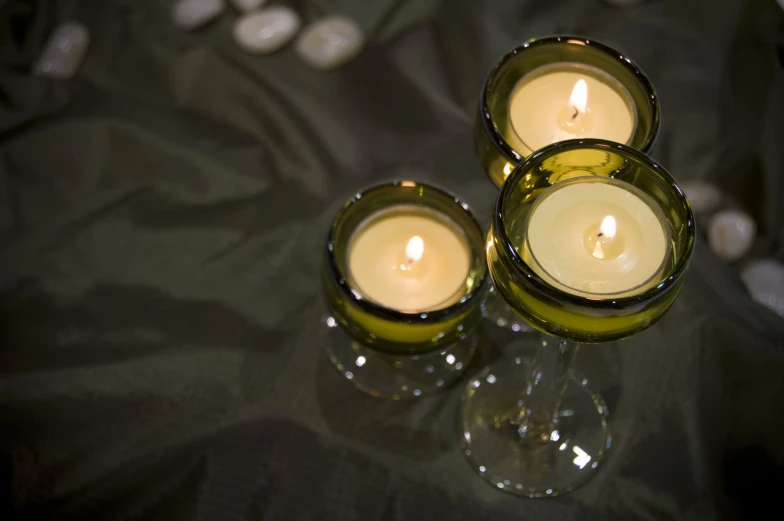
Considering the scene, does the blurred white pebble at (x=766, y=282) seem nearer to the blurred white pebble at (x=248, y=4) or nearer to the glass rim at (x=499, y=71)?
the glass rim at (x=499, y=71)

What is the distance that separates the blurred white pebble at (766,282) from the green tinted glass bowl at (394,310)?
257 mm

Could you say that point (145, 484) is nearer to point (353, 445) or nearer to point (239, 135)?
point (353, 445)

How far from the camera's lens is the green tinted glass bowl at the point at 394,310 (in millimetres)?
465

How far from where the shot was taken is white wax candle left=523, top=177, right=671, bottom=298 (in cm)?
39

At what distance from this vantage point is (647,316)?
38cm

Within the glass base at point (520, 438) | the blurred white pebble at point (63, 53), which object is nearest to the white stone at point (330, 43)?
the blurred white pebble at point (63, 53)

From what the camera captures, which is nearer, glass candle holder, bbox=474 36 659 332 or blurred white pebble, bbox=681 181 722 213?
glass candle holder, bbox=474 36 659 332

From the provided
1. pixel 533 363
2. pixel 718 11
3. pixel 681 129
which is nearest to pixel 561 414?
pixel 533 363

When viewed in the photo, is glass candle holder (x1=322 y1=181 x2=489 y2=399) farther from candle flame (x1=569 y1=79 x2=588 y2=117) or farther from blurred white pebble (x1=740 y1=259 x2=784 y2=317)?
blurred white pebble (x1=740 y1=259 x2=784 y2=317)

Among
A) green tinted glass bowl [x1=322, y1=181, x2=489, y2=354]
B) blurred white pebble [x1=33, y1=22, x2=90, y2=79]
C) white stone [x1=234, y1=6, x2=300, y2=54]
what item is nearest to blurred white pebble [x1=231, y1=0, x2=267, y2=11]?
white stone [x1=234, y1=6, x2=300, y2=54]

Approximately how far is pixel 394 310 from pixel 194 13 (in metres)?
0.43

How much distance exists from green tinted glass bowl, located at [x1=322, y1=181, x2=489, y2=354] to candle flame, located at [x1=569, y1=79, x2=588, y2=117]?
10 cm

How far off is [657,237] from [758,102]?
362 mm

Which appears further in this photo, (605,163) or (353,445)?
(353,445)
